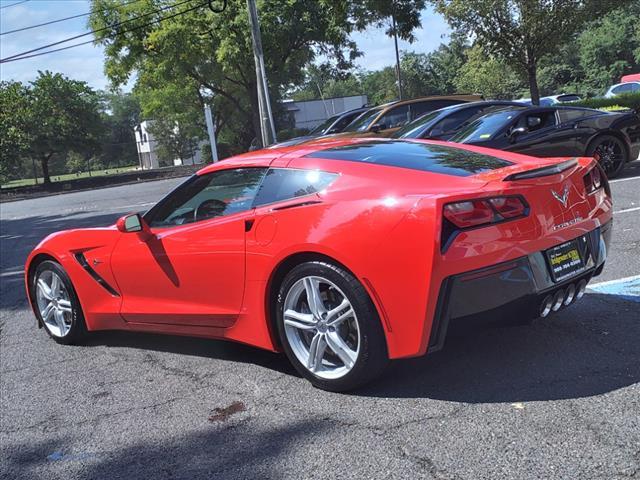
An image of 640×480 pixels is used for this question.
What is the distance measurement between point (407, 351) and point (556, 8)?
21.4m

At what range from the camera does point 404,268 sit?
3016 mm

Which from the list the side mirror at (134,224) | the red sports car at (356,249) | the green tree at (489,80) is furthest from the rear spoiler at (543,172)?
the green tree at (489,80)

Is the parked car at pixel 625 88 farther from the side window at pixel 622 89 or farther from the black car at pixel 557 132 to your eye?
the black car at pixel 557 132

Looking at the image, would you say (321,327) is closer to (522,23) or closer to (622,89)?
(522,23)

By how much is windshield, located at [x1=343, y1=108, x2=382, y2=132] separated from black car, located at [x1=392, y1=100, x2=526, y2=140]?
273 centimetres

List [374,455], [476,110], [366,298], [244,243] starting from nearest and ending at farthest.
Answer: [374,455] → [366,298] → [244,243] → [476,110]

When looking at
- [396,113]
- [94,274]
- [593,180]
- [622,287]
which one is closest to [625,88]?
[396,113]

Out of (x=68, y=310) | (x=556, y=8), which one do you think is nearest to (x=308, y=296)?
(x=68, y=310)

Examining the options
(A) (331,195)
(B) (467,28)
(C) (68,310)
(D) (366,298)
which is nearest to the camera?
(D) (366,298)

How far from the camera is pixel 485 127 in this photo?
9547mm

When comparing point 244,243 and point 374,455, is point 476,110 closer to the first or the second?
point 244,243

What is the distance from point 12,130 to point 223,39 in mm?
14965

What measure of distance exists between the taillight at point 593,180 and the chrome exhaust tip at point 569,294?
630 mm

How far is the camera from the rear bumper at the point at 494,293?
2.98m
